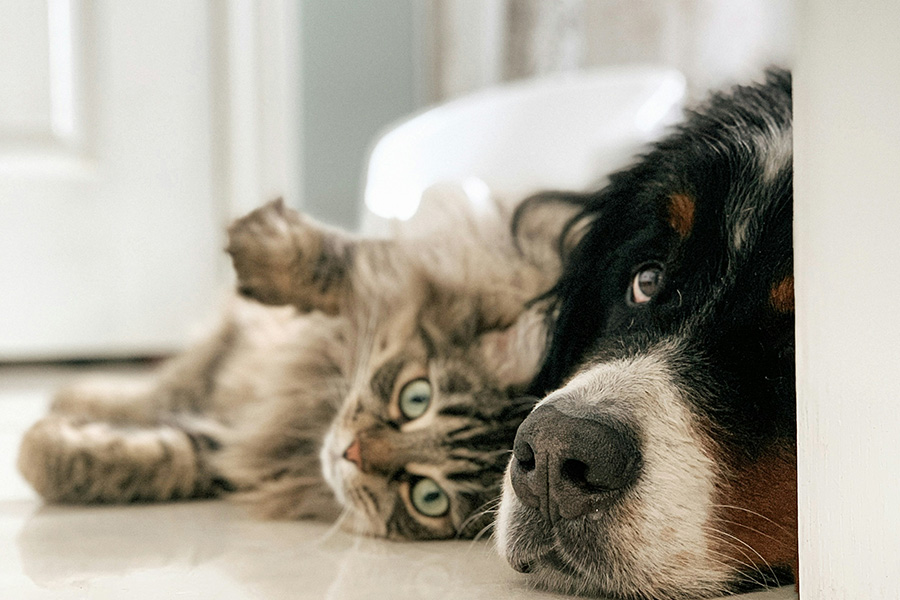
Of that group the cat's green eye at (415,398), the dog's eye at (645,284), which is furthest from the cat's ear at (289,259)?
the dog's eye at (645,284)

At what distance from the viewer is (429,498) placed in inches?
36.6

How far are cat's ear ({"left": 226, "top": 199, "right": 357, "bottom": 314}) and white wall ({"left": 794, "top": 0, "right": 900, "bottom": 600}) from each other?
27.1 inches

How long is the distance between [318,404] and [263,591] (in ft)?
1.45

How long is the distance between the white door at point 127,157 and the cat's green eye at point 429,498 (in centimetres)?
151

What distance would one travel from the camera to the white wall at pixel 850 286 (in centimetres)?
53

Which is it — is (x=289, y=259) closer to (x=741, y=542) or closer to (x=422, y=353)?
(x=422, y=353)

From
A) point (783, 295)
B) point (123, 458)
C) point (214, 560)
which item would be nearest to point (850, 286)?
point (783, 295)

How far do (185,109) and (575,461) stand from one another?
2.13m

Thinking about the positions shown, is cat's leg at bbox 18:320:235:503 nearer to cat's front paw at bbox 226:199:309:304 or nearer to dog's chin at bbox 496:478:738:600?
cat's front paw at bbox 226:199:309:304

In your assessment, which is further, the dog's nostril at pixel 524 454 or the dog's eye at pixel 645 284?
the dog's eye at pixel 645 284

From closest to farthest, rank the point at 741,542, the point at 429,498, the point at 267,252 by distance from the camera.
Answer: the point at 741,542, the point at 429,498, the point at 267,252

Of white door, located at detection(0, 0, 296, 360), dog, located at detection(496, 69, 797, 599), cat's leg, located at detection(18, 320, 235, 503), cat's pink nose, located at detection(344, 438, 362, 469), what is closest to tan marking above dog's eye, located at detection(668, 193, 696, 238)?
dog, located at detection(496, 69, 797, 599)

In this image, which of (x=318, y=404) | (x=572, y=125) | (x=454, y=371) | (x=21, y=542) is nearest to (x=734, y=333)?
(x=454, y=371)

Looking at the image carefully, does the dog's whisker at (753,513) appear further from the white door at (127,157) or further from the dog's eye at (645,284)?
the white door at (127,157)
